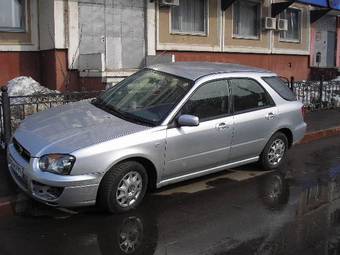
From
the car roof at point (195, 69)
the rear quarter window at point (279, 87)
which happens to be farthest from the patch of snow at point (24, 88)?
the rear quarter window at point (279, 87)

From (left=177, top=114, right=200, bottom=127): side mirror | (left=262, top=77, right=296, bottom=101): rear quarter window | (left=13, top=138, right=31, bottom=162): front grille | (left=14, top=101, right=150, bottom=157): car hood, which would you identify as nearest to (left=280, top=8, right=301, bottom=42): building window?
(left=262, top=77, right=296, bottom=101): rear quarter window

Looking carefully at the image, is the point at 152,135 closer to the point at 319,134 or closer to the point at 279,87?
the point at 279,87

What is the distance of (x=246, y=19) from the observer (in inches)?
742

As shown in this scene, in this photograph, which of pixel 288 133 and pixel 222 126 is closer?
pixel 222 126

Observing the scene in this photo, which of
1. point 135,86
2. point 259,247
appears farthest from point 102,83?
point 259,247

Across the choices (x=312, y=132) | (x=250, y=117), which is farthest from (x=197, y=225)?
(x=312, y=132)

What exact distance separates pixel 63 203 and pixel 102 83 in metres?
8.06

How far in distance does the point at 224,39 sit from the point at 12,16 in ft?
25.0

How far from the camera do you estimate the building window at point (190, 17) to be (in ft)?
53.6

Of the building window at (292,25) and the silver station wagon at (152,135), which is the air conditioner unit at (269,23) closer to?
the building window at (292,25)

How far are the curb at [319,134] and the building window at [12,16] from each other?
7.75 metres

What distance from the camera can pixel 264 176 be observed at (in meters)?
7.62

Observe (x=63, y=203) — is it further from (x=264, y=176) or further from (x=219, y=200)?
(x=264, y=176)

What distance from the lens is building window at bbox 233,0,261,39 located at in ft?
60.5
